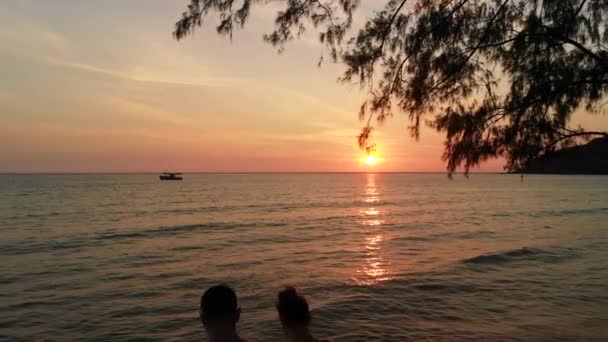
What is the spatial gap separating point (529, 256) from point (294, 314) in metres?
16.1

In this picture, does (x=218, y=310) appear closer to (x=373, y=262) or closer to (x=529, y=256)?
(x=373, y=262)

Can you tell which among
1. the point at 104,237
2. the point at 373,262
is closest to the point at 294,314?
the point at 373,262

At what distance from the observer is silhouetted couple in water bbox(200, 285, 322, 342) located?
3.10 meters

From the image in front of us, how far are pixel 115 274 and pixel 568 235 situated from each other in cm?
2082

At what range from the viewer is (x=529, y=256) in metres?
16.8

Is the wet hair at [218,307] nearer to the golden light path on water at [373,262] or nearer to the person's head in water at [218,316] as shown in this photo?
the person's head in water at [218,316]

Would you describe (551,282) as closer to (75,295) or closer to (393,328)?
(393,328)

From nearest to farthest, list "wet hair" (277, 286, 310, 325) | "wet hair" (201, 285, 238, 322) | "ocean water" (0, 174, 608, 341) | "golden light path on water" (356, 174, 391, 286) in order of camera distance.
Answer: "wet hair" (201, 285, 238, 322) < "wet hair" (277, 286, 310, 325) < "ocean water" (0, 174, 608, 341) < "golden light path on water" (356, 174, 391, 286)

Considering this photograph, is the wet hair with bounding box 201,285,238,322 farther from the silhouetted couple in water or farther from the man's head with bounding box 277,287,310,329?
the man's head with bounding box 277,287,310,329

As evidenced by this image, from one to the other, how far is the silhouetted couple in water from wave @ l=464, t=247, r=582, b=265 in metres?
13.8

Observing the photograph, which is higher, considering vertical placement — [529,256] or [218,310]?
[218,310]

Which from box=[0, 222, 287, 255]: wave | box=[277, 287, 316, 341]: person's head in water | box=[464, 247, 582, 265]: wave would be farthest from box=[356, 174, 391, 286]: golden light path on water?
box=[277, 287, 316, 341]: person's head in water

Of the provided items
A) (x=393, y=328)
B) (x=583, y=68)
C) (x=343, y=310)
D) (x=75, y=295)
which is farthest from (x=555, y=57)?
(x=75, y=295)

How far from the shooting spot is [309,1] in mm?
5539
